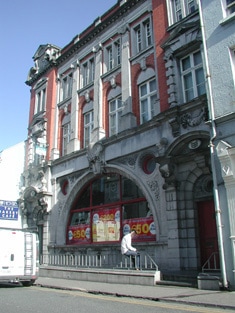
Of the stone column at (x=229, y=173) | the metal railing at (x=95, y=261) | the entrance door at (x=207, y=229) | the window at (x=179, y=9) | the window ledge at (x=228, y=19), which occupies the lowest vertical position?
the metal railing at (x=95, y=261)

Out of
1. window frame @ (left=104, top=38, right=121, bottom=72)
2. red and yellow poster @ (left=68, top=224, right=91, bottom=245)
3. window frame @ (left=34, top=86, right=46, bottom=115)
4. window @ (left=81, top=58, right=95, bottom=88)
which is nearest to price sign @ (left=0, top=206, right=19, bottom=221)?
red and yellow poster @ (left=68, top=224, right=91, bottom=245)

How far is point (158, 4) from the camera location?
56.6 ft

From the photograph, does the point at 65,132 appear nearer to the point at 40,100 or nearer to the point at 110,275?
the point at 40,100

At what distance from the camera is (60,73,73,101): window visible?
23973 mm

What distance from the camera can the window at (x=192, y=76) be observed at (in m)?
14.6

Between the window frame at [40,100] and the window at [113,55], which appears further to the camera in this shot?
the window frame at [40,100]

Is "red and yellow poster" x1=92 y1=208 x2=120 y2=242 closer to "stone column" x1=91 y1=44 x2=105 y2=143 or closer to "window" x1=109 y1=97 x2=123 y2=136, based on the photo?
"stone column" x1=91 y1=44 x2=105 y2=143

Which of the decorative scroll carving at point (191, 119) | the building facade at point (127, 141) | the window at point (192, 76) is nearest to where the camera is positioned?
the decorative scroll carving at point (191, 119)

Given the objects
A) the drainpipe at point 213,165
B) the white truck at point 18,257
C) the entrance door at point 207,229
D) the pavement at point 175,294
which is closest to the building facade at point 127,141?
the entrance door at point 207,229

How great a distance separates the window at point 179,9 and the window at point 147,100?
10.7 feet

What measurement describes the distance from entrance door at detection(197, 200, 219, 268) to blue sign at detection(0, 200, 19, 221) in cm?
1582

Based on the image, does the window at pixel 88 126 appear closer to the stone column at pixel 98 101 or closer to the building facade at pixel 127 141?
the building facade at pixel 127 141

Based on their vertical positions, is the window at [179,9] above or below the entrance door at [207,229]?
above

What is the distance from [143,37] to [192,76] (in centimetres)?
524
